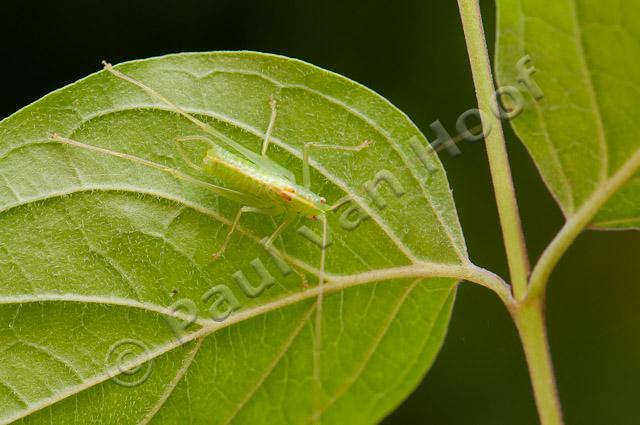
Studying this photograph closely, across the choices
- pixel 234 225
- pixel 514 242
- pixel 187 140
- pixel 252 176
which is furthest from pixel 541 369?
pixel 187 140

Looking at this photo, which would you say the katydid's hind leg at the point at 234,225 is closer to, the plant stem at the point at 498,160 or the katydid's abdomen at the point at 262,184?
the katydid's abdomen at the point at 262,184

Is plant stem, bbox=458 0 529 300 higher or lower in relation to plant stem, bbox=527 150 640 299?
higher

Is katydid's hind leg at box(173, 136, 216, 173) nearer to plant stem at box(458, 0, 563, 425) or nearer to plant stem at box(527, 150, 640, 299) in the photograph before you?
plant stem at box(458, 0, 563, 425)

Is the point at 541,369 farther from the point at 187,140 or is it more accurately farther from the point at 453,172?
the point at 453,172

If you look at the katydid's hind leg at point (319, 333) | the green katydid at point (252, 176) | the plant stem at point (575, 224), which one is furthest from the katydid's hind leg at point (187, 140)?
the plant stem at point (575, 224)

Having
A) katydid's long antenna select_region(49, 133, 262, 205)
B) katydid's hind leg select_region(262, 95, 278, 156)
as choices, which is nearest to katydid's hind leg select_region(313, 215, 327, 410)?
katydid's hind leg select_region(262, 95, 278, 156)

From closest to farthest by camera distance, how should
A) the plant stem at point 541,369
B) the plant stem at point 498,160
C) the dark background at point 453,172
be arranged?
the plant stem at point 541,369 → the plant stem at point 498,160 → the dark background at point 453,172
